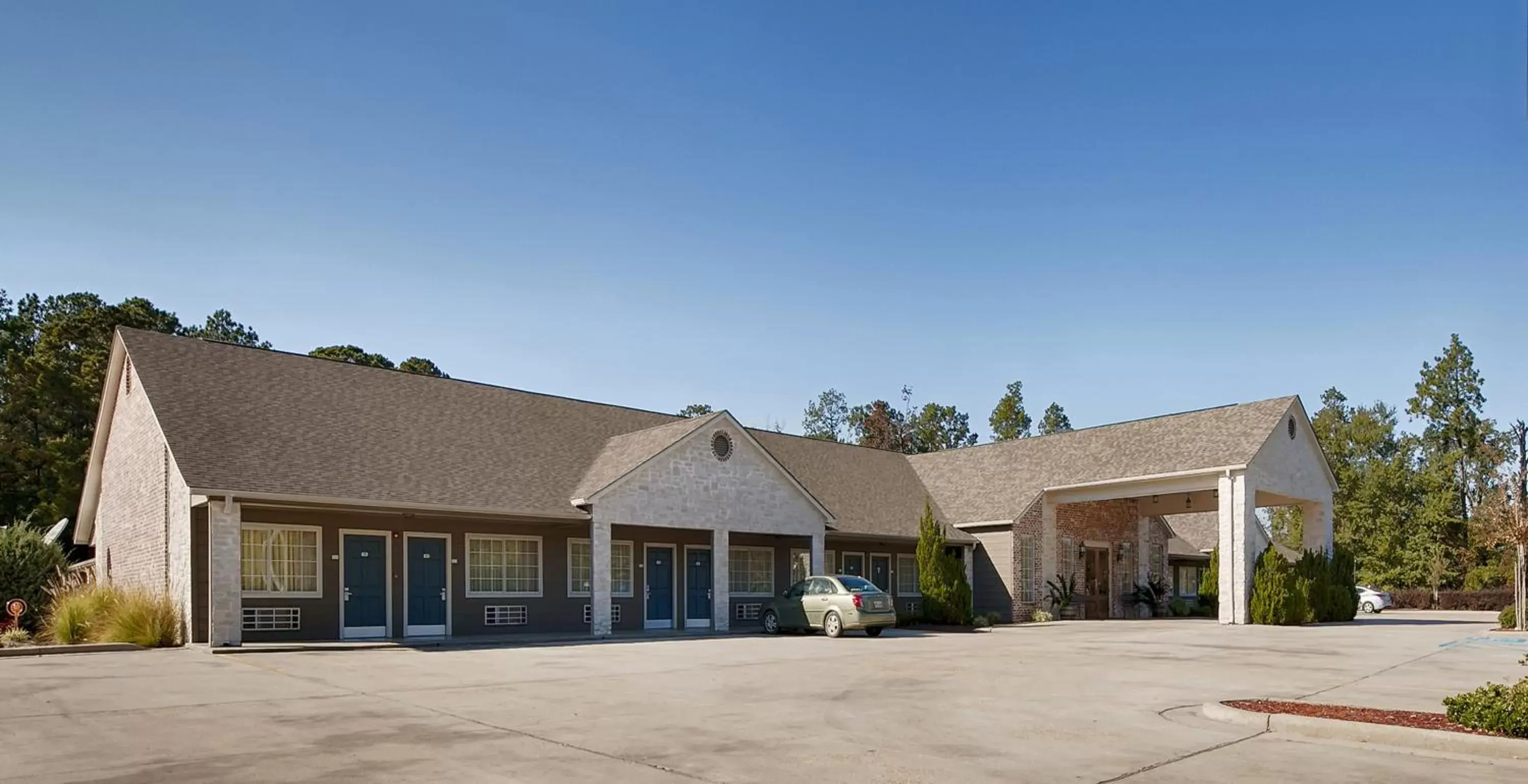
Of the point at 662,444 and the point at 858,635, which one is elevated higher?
the point at 662,444

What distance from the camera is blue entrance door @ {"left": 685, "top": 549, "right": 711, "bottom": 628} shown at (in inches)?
1177

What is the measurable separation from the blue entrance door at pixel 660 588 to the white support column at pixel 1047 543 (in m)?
12.0

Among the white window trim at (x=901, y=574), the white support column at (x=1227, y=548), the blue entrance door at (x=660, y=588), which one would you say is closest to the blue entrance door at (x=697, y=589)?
the blue entrance door at (x=660, y=588)

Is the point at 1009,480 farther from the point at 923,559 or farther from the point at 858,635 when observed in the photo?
the point at 858,635

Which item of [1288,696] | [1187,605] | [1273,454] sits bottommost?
[1187,605]

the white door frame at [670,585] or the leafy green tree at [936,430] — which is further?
the leafy green tree at [936,430]

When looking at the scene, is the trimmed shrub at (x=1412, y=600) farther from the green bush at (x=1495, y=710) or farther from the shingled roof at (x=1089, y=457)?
the green bush at (x=1495, y=710)

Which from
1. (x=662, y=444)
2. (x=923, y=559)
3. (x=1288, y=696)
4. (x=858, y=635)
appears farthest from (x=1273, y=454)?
(x=1288, y=696)

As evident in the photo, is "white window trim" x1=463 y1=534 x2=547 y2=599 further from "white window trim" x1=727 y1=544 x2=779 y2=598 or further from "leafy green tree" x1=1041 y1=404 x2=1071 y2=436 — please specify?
"leafy green tree" x1=1041 y1=404 x2=1071 y2=436

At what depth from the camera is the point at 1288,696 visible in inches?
550

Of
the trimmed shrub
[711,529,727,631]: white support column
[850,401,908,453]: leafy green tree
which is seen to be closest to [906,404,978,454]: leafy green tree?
[850,401,908,453]: leafy green tree

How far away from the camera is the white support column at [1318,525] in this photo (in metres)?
35.0

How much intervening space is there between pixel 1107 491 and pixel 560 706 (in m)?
25.3

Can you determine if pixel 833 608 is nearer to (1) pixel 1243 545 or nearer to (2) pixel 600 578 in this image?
(2) pixel 600 578
